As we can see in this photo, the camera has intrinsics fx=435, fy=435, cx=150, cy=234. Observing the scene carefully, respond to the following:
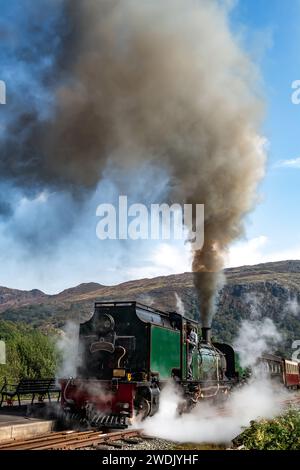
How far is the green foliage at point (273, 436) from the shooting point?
22.9ft

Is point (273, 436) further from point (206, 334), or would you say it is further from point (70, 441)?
point (206, 334)

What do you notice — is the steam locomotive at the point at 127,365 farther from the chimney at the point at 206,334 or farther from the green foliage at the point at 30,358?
the green foliage at the point at 30,358

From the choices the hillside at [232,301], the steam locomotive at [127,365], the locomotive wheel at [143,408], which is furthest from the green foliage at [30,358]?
A: the hillside at [232,301]

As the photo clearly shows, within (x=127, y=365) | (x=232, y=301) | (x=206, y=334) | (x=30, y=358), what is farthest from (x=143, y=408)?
(x=232, y=301)

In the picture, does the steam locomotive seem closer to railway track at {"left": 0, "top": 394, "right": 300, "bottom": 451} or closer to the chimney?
railway track at {"left": 0, "top": 394, "right": 300, "bottom": 451}

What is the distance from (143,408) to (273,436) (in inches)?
131

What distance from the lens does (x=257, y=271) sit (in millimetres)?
183625

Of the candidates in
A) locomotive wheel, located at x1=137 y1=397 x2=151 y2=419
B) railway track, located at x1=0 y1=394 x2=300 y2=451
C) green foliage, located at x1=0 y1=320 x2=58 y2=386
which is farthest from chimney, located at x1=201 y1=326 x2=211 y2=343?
green foliage, located at x1=0 y1=320 x2=58 y2=386

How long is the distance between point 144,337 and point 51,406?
11.6 ft

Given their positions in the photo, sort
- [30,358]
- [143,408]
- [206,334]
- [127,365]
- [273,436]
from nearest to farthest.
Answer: [273,436]
[143,408]
[127,365]
[206,334]
[30,358]

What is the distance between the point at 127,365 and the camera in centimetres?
1036

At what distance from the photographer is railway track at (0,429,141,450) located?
23.7 feet

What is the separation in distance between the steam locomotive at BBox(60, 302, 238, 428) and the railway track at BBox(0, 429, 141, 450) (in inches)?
17.5
